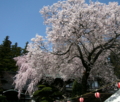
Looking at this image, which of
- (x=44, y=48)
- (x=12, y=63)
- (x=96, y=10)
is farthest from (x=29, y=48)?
(x=12, y=63)

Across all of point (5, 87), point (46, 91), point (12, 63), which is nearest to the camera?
point (46, 91)

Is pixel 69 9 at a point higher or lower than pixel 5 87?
higher

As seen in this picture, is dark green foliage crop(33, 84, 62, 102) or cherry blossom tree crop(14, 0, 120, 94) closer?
cherry blossom tree crop(14, 0, 120, 94)

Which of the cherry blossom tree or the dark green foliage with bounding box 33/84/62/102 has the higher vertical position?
the cherry blossom tree

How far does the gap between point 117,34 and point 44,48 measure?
508cm

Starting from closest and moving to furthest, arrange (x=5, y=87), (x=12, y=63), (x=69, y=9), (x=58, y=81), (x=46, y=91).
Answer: (x=69, y=9)
(x=46, y=91)
(x=58, y=81)
(x=5, y=87)
(x=12, y=63)

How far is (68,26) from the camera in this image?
9055 mm

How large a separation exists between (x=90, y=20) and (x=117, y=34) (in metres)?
2.05

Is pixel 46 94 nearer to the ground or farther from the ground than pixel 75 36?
nearer to the ground

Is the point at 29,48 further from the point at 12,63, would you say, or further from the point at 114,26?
the point at 12,63

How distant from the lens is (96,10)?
896 centimetres

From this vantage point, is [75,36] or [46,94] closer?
[75,36]

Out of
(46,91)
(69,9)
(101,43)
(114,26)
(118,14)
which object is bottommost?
(46,91)

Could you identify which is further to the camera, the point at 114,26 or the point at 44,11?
the point at 44,11
